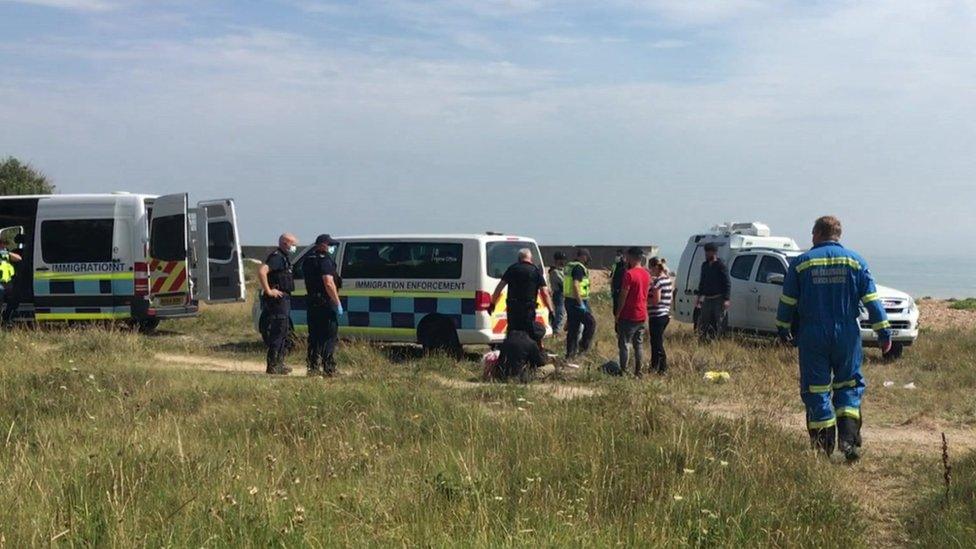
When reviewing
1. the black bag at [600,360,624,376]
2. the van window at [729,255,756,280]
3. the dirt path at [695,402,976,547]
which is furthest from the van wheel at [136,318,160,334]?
the dirt path at [695,402,976,547]

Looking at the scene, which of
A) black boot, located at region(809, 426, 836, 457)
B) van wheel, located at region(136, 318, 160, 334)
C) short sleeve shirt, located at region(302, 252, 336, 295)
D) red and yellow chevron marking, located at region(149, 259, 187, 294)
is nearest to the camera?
black boot, located at region(809, 426, 836, 457)

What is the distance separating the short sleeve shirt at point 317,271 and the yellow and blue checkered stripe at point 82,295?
20.8 ft

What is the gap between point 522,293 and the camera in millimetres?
12141

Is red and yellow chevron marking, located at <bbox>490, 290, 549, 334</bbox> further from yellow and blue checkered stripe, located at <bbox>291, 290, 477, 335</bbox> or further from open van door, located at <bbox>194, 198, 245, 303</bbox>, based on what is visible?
open van door, located at <bbox>194, 198, 245, 303</bbox>

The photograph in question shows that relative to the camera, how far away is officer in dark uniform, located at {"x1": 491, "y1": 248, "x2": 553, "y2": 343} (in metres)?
12.1

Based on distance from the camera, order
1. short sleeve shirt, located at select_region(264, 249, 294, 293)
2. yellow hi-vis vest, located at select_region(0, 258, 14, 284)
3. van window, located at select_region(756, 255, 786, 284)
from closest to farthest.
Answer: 1. short sleeve shirt, located at select_region(264, 249, 294, 293)
2. yellow hi-vis vest, located at select_region(0, 258, 14, 284)
3. van window, located at select_region(756, 255, 786, 284)

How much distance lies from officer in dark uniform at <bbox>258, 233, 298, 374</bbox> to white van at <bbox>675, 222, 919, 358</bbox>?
6351mm

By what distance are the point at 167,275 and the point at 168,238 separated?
0.63 metres

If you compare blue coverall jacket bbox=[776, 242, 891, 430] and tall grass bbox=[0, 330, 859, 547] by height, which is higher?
blue coverall jacket bbox=[776, 242, 891, 430]

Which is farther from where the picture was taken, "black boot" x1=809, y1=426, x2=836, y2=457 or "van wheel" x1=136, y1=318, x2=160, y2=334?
"van wheel" x1=136, y1=318, x2=160, y2=334

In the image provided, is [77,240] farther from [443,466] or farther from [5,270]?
[443,466]

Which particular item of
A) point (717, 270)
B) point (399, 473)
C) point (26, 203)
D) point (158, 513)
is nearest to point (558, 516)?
point (399, 473)

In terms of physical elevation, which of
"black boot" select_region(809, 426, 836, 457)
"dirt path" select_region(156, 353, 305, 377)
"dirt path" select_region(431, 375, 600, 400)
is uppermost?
"black boot" select_region(809, 426, 836, 457)

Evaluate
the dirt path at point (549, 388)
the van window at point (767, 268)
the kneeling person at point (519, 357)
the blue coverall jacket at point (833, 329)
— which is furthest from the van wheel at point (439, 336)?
the blue coverall jacket at point (833, 329)
